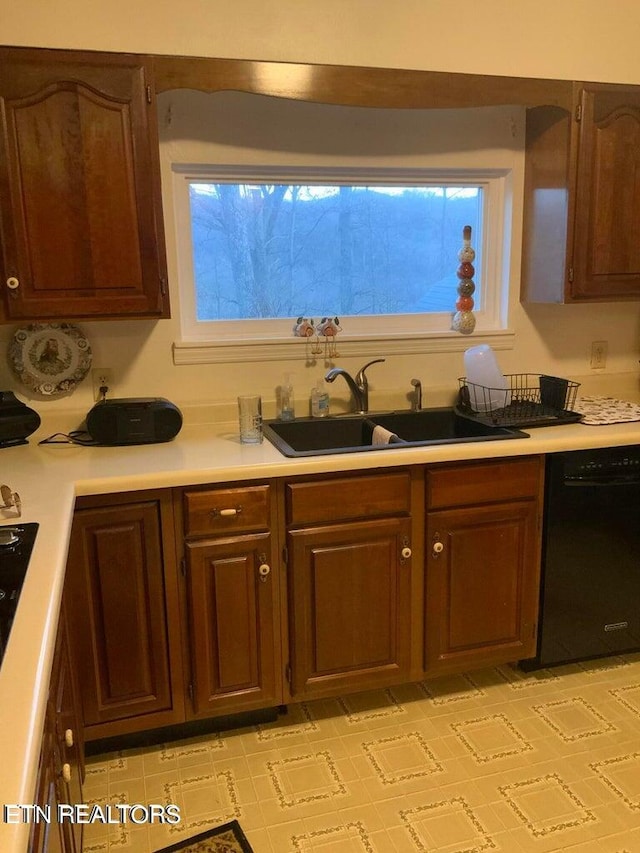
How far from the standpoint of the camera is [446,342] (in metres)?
2.87

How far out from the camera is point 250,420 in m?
2.36

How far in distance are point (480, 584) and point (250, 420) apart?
953 mm

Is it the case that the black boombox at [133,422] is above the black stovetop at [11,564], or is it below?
above

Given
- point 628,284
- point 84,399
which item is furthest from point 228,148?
point 628,284

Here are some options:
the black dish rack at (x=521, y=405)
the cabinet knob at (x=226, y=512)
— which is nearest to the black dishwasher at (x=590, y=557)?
the black dish rack at (x=521, y=405)

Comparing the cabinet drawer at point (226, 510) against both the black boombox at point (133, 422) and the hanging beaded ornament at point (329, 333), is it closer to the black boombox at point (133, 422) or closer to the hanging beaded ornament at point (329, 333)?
the black boombox at point (133, 422)

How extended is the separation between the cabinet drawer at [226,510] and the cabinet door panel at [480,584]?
569mm

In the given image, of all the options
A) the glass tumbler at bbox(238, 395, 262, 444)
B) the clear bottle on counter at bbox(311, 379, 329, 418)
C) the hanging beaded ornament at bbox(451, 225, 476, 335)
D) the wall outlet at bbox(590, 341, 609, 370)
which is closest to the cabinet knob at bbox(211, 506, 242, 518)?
the glass tumbler at bbox(238, 395, 262, 444)

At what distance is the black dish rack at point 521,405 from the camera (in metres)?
2.56

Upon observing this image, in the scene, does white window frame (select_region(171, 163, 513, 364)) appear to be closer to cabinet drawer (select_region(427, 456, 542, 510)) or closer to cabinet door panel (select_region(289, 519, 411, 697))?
cabinet drawer (select_region(427, 456, 542, 510))

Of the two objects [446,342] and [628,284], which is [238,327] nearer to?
[446,342]

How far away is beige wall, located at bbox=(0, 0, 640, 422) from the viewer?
220 centimetres

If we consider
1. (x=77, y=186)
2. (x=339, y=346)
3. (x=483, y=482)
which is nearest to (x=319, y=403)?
(x=339, y=346)

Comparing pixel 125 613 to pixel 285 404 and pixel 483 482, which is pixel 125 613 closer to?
pixel 285 404
